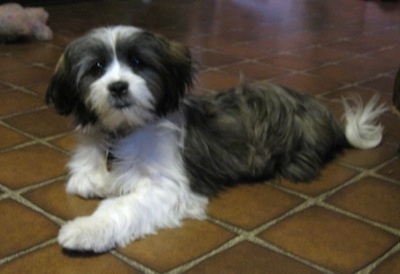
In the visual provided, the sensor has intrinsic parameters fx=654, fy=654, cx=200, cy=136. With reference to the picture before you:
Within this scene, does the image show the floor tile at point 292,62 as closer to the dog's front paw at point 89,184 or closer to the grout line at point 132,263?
the dog's front paw at point 89,184

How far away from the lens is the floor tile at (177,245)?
5.02 ft

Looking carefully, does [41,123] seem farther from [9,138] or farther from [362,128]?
[362,128]

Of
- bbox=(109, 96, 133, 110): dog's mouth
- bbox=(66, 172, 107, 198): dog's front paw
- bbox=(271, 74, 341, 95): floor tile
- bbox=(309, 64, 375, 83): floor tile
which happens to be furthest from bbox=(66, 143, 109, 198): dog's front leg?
bbox=(309, 64, 375, 83): floor tile

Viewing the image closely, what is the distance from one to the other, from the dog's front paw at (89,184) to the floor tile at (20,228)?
138mm

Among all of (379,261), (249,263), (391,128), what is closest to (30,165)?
(249,263)

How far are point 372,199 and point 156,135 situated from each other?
0.67 metres

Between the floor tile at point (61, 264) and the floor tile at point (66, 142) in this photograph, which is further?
the floor tile at point (66, 142)

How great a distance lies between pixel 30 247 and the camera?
61.9 inches

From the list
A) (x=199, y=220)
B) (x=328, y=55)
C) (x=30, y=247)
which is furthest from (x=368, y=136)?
(x=328, y=55)

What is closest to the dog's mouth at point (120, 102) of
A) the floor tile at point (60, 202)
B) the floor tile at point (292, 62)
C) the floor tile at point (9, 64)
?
the floor tile at point (60, 202)

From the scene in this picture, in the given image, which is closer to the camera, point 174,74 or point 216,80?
point 174,74

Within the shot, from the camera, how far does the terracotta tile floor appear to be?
1.54 m

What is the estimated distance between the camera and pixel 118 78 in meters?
1.57

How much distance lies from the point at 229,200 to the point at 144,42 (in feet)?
1.73
